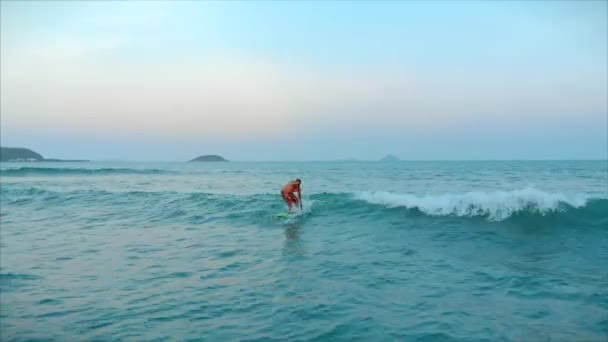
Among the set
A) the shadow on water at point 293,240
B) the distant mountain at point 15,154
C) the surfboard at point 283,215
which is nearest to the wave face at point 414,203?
the surfboard at point 283,215

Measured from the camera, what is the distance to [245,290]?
6.88 m

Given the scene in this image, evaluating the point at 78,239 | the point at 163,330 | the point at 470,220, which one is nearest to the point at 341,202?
the point at 470,220

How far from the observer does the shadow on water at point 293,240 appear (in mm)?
9909

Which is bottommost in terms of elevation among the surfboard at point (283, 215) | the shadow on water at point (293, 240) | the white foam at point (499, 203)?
the shadow on water at point (293, 240)

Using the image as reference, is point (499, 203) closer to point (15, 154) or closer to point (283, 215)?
point (283, 215)

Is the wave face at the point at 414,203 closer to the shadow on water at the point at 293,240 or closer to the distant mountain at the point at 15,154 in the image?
the shadow on water at the point at 293,240

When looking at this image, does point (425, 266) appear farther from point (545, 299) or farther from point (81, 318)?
point (81, 318)

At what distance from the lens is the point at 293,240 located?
37.1 feet

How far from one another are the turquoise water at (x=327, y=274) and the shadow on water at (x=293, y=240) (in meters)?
0.05

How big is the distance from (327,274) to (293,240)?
11.7 feet

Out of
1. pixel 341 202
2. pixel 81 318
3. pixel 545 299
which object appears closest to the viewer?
pixel 81 318

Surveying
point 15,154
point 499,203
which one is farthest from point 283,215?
point 15,154

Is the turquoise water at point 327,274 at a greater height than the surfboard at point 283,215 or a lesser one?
lesser

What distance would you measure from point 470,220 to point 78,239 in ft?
39.3
